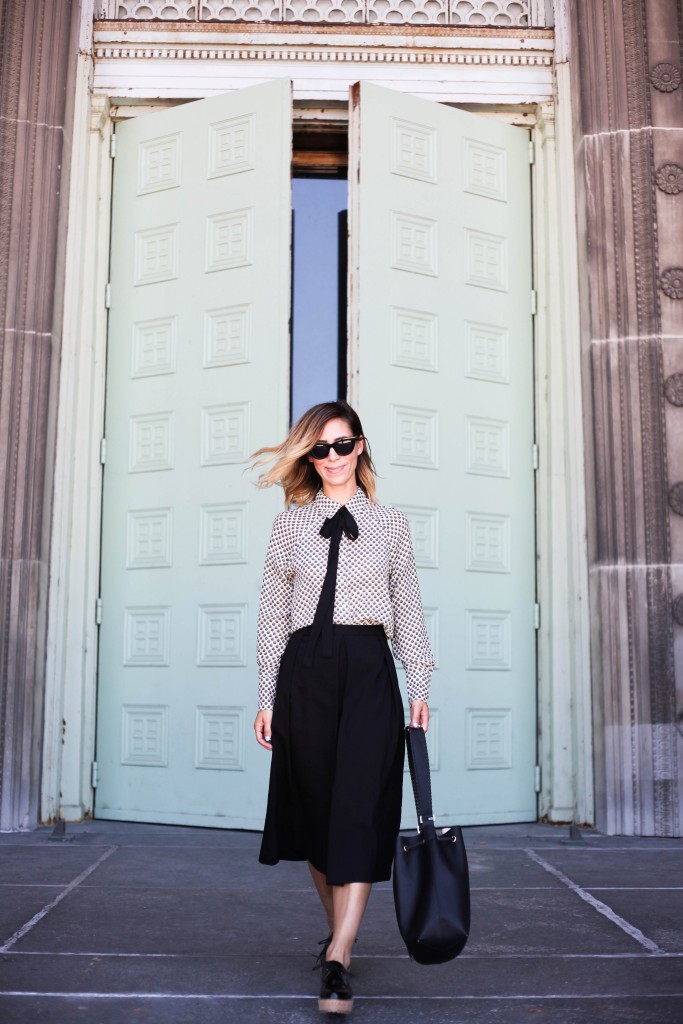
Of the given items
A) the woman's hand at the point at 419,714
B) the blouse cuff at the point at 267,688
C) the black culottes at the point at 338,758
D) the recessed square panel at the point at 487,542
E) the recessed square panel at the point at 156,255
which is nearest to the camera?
the black culottes at the point at 338,758

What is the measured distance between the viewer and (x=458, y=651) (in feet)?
20.9

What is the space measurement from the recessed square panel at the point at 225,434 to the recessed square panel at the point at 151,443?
23 cm

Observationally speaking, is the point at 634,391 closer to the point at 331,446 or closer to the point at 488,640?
the point at 488,640

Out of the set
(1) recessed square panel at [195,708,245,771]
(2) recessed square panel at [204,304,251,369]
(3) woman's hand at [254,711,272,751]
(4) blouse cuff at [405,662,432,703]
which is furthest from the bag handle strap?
(2) recessed square panel at [204,304,251,369]

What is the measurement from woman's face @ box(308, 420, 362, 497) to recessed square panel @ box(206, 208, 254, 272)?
3.30 m

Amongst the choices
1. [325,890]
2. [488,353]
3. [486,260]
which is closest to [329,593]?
[325,890]

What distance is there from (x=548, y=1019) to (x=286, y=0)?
601 centimetres

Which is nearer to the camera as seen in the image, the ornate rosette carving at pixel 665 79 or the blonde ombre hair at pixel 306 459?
the blonde ombre hair at pixel 306 459

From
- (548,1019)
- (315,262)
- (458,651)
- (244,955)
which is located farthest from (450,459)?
(548,1019)

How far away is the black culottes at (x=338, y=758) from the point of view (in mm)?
3170

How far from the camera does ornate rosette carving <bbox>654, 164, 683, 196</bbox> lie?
20.9 ft

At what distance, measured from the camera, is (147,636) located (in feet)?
21.4

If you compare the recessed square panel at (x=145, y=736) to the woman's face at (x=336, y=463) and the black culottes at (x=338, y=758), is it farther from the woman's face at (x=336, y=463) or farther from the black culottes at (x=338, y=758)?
the woman's face at (x=336, y=463)

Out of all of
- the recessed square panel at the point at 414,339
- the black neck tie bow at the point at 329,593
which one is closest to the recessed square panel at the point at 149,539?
the recessed square panel at the point at 414,339
